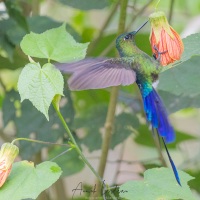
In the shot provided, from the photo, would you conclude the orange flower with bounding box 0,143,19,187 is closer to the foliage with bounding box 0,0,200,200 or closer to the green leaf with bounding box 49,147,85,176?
the foliage with bounding box 0,0,200,200

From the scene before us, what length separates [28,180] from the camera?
106 centimetres

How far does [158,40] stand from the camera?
109cm

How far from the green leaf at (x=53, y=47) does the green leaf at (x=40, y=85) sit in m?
0.06

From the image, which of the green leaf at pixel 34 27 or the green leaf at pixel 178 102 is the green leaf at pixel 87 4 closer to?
the green leaf at pixel 34 27

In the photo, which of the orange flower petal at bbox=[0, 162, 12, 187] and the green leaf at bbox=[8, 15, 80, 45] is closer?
the orange flower petal at bbox=[0, 162, 12, 187]

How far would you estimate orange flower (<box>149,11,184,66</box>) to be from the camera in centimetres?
106

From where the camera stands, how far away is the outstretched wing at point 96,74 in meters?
0.98

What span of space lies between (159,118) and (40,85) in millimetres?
211

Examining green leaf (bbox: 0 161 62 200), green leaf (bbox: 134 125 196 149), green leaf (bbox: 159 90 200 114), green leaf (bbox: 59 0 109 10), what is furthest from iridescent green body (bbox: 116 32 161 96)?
green leaf (bbox: 134 125 196 149)

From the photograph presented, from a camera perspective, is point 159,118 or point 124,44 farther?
point 124,44

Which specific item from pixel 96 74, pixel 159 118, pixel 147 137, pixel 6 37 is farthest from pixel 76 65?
pixel 147 137

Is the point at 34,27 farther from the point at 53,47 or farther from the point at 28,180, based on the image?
the point at 28,180

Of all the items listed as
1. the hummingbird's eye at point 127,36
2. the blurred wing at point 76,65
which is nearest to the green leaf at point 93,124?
the hummingbird's eye at point 127,36

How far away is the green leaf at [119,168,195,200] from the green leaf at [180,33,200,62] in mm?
213
